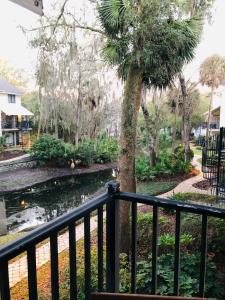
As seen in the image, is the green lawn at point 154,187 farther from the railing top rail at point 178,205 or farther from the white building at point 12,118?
the white building at point 12,118

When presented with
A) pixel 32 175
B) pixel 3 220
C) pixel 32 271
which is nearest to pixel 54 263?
pixel 32 271

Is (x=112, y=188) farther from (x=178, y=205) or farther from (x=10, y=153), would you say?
(x=10, y=153)

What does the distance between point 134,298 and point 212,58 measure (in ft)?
60.3

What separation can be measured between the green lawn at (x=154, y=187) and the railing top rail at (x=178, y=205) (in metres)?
8.24

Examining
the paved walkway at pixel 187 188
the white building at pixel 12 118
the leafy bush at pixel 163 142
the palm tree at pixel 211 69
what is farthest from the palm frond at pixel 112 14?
the white building at pixel 12 118

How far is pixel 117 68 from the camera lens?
19.8 ft

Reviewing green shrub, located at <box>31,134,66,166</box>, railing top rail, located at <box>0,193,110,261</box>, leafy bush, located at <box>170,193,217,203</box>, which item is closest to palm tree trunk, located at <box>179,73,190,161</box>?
leafy bush, located at <box>170,193,217,203</box>

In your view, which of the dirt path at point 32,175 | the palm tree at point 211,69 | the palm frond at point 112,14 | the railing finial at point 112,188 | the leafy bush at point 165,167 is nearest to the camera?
the railing finial at point 112,188

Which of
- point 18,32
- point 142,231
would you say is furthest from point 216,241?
point 18,32

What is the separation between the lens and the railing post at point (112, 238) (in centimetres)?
138

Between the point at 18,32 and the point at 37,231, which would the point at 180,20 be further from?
the point at 37,231

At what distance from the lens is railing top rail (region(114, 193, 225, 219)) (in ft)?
4.06

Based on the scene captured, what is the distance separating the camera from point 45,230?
97cm

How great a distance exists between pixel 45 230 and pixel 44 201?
9.89m
